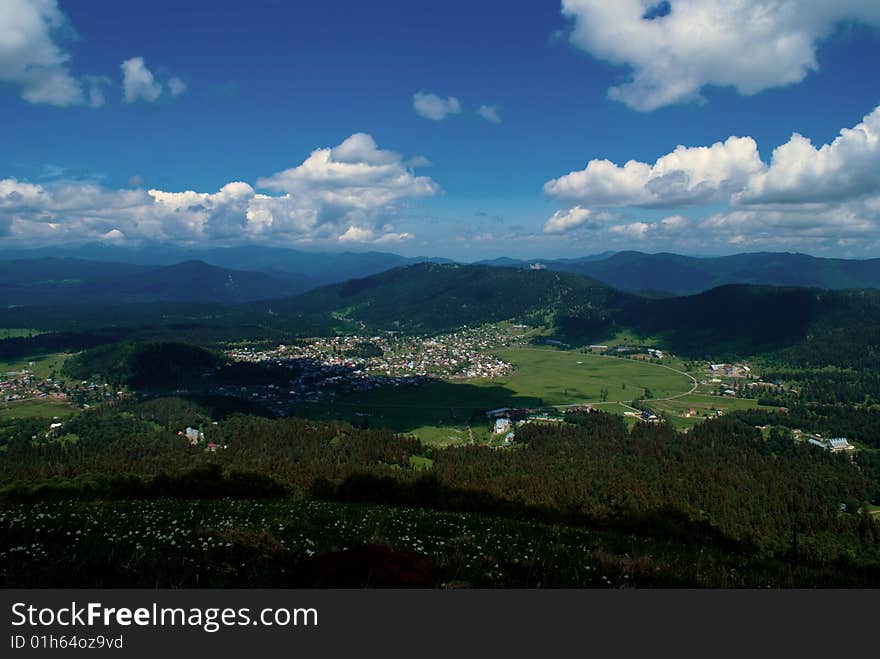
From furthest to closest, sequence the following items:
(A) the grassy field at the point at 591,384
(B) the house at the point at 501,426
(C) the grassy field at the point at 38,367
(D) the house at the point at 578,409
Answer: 1. (C) the grassy field at the point at 38,367
2. (A) the grassy field at the point at 591,384
3. (D) the house at the point at 578,409
4. (B) the house at the point at 501,426

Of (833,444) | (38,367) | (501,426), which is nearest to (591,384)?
(501,426)

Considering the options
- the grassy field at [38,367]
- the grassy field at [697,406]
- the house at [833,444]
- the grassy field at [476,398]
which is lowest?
the grassy field at [476,398]

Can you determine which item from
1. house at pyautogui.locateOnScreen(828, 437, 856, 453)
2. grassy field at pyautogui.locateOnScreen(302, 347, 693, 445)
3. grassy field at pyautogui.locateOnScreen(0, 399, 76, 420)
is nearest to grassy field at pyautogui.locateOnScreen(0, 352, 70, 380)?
grassy field at pyautogui.locateOnScreen(0, 399, 76, 420)

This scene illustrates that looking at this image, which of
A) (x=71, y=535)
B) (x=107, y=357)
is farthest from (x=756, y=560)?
(x=107, y=357)

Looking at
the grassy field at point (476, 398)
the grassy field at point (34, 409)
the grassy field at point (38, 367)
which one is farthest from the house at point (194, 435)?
the grassy field at point (38, 367)

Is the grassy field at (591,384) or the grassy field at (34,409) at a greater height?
the grassy field at (34,409)

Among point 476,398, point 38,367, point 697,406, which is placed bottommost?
point 476,398

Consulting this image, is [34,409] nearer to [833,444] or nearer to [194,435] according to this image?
[194,435]

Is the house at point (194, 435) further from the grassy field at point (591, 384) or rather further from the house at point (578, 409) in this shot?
the grassy field at point (591, 384)

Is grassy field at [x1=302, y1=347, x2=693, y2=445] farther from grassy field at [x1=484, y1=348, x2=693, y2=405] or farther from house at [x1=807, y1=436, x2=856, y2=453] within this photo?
house at [x1=807, y1=436, x2=856, y2=453]
